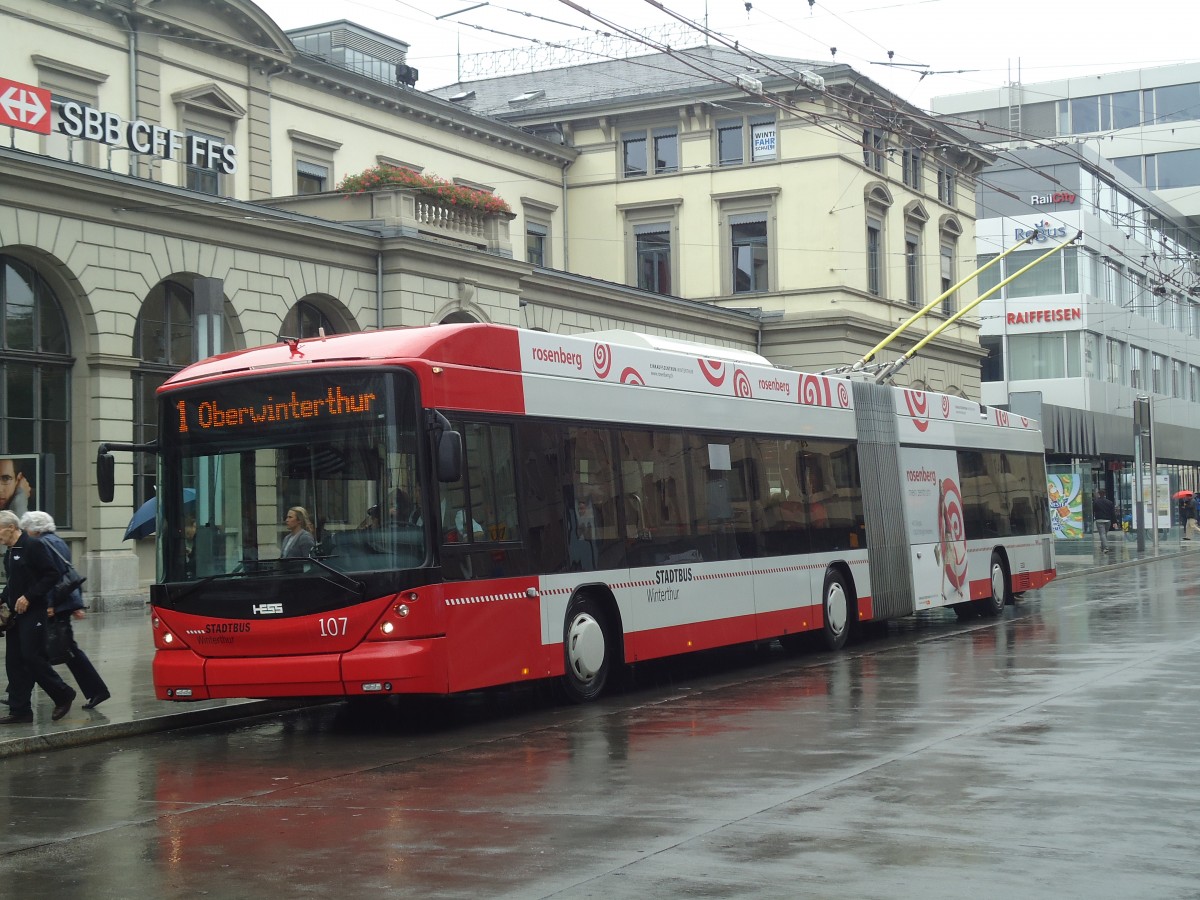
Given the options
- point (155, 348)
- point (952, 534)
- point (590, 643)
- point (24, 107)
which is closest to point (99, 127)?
point (24, 107)

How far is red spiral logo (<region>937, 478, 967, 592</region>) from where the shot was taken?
72.8ft

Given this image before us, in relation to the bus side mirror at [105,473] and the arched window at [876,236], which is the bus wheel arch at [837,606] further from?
the arched window at [876,236]

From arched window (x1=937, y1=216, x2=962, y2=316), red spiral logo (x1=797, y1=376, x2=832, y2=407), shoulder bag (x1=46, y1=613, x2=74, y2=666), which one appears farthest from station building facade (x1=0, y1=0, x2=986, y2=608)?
red spiral logo (x1=797, y1=376, x2=832, y2=407)

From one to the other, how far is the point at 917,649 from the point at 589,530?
629 cm

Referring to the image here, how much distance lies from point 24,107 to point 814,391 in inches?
471

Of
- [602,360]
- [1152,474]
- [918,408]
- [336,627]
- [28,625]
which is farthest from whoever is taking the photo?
[1152,474]

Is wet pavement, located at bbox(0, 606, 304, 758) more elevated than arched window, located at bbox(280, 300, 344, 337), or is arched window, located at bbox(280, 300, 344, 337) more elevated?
arched window, located at bbox(280, 300, 344, 337)

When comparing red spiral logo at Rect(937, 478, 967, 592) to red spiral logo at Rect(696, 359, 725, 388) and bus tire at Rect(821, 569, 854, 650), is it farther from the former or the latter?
red spiral logo at Rect(696, 359, 725, 388)

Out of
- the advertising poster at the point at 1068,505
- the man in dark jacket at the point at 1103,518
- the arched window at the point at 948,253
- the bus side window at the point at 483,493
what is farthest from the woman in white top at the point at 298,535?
the arched window at the point at 948,253

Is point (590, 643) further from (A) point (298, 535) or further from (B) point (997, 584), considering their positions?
(B) point (997, 584)

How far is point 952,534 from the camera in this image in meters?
22.5

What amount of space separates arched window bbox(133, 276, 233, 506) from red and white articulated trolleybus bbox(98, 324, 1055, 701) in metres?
12.3

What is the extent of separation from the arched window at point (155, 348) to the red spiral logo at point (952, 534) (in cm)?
1219

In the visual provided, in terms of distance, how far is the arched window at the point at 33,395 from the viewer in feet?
79.2
